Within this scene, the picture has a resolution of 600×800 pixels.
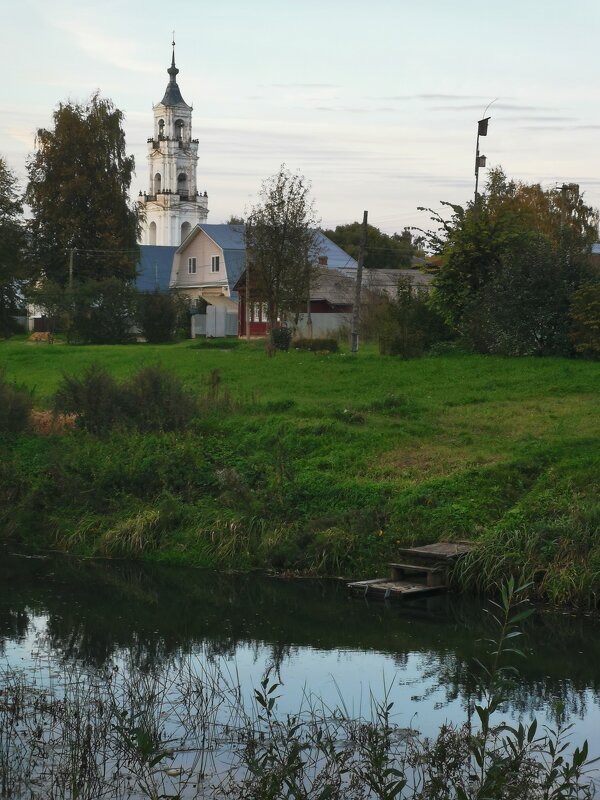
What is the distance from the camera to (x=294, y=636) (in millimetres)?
14102

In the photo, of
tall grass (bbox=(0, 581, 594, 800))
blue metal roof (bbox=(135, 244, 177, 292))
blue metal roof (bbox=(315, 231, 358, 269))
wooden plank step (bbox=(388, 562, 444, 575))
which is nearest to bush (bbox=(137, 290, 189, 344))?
blue metal roof (bbox=(315, 231, 358, 269))

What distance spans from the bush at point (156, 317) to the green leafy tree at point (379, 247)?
94.3 feet

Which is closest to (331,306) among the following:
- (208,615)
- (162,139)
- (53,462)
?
(53,462)

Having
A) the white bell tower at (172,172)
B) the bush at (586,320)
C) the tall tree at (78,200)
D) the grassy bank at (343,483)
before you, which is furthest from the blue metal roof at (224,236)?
the white bell tower at (172,172)

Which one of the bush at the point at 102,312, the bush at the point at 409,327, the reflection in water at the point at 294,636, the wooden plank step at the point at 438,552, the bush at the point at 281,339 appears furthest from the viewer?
the bush at the point at 102,312

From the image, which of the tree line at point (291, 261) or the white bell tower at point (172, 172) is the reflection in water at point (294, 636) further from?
the white bell tower at point (172, 172)

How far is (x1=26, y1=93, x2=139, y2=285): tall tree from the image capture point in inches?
2452

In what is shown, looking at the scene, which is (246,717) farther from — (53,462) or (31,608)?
(53,462)

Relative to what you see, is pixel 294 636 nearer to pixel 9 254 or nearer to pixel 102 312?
pixel 102 312

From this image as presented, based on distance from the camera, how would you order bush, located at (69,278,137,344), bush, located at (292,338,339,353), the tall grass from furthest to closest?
bush, located at (69,278,137,344), bush, located at (292,338,339,353), the tall grass

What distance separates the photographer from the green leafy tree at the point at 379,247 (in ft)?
267

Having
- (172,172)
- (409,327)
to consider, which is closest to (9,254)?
(409,327)

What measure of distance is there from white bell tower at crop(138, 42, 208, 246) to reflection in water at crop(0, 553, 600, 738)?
97.0 metres

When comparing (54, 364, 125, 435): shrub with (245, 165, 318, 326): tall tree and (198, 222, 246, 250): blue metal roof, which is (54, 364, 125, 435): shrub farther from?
(198, 222, 246, 250): blue metal roof
